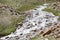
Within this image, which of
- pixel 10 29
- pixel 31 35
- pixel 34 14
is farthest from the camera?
pixel 34 14

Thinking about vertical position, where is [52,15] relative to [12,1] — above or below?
below

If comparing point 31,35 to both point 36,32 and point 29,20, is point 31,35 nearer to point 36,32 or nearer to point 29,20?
point 36,32

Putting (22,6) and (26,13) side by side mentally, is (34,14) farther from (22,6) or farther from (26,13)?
Answer: (22,6)

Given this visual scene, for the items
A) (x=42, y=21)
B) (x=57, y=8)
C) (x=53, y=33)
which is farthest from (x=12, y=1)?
(x=53, y=33)

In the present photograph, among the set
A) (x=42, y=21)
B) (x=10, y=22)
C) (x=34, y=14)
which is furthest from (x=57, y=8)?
(x=10, y=22)

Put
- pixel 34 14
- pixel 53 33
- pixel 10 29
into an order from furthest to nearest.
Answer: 1. pixel 34 14
2. pixel 10 29
3. pixel 53 33

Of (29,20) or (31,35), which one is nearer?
(31,35)
